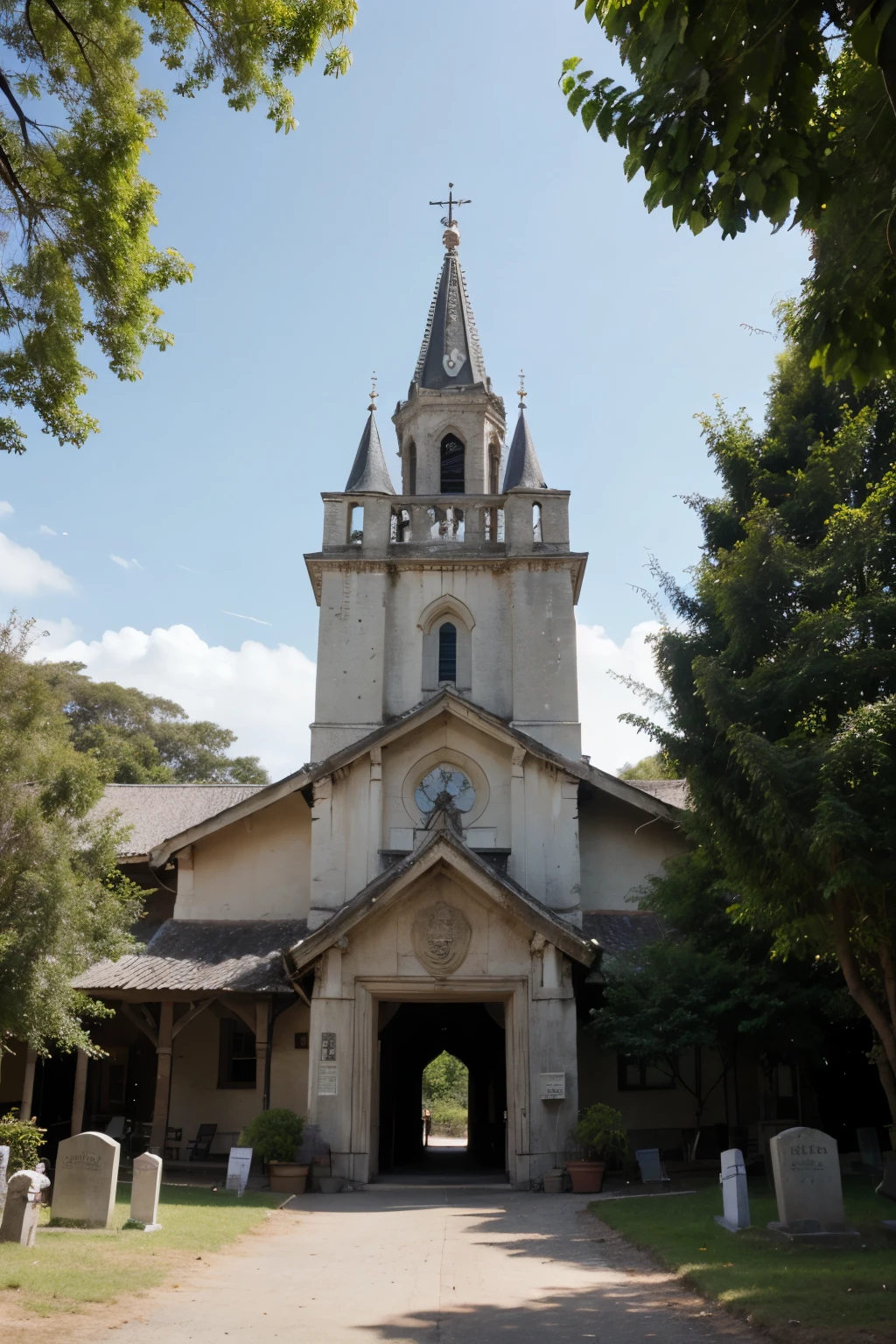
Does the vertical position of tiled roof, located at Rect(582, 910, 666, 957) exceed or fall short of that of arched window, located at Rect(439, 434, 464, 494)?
it falls short

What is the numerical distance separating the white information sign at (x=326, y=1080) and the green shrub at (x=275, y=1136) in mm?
620

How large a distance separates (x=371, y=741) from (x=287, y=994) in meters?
5.24

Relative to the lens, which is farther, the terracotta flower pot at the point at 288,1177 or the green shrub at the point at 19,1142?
the terracotta flower pot at the point at 288,1177

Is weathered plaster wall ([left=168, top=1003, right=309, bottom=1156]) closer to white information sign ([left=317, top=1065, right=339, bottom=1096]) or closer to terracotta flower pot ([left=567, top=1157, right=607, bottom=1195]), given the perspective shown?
white information sign ([left=317, top=1065, right=339, bottom=1096])

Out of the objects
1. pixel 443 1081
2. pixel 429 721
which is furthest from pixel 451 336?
pixel 443 1081

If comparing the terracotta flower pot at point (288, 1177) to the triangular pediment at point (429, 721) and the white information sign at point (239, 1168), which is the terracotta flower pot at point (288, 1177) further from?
the triangular pediment at point (429, 721)

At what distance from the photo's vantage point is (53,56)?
11.1 meters

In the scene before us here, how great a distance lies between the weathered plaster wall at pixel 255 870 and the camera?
83.3 ft

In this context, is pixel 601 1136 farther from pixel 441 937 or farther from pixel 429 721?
pixel 429 721

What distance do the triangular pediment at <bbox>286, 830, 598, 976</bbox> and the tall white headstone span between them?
7.90m

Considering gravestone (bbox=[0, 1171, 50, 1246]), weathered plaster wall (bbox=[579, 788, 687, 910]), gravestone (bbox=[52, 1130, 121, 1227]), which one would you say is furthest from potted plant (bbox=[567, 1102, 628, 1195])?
gravestone (bbox=[0, 1171, 50, 1246])

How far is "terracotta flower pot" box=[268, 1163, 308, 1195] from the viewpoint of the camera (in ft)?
62.9

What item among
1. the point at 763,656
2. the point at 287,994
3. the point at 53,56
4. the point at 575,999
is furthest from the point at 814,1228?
the point at 53,56


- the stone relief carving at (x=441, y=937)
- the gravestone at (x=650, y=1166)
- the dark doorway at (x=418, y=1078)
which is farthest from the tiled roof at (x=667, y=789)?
the gravestone at (x=650, y=1166)
